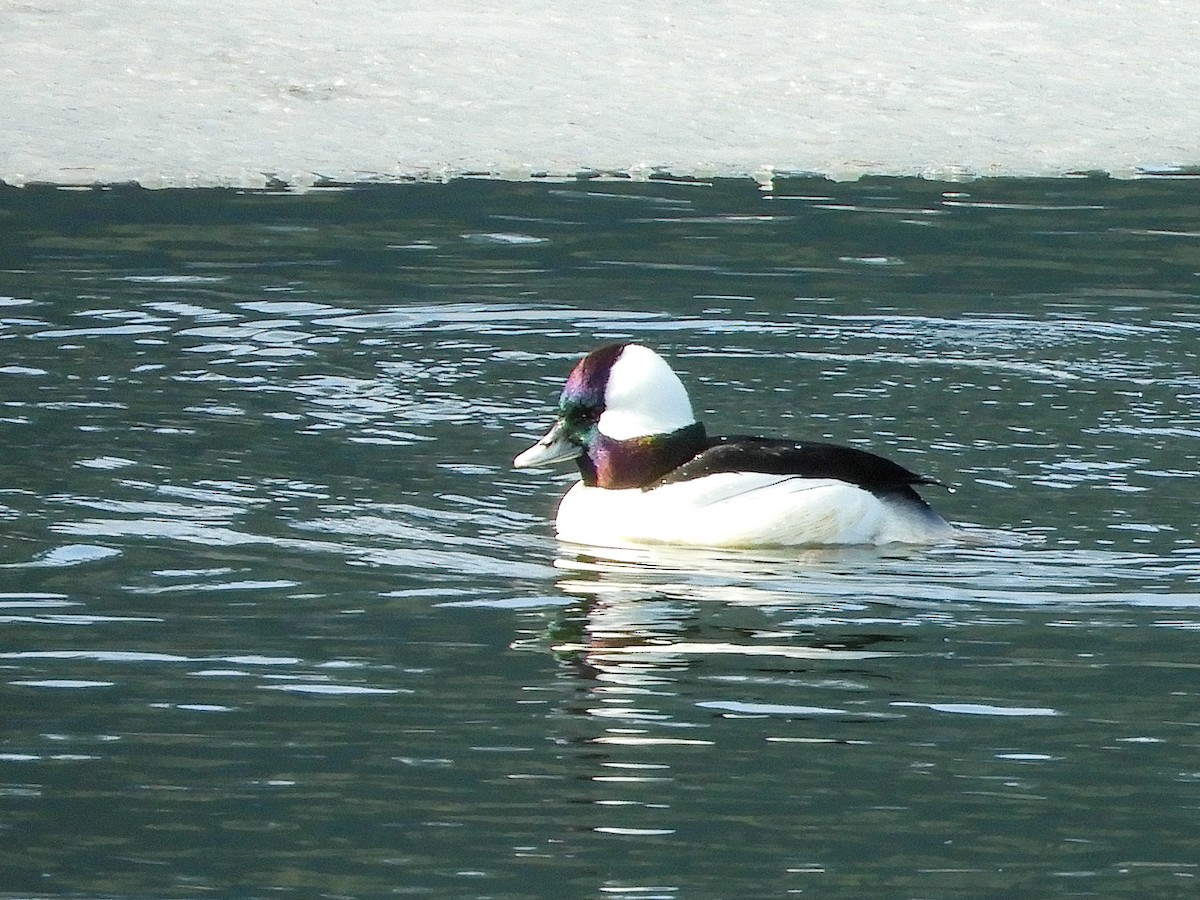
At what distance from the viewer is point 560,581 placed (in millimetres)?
6328

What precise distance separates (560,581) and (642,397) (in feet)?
2.75

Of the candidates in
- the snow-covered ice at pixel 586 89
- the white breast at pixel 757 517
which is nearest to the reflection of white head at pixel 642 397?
the white breast at pixel 757 517

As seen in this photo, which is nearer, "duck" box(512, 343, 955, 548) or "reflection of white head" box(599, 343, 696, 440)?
"duck" box(512, 343, 955, 548)

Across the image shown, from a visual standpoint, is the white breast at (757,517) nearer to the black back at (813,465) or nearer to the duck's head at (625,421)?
the black back at (813,465)

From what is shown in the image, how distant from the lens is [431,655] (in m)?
5.50

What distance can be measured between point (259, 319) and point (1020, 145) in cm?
488

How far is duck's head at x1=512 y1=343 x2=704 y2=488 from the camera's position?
22.9 ft

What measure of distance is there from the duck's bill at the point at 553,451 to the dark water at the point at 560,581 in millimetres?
190

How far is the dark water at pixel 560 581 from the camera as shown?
14.0 ft

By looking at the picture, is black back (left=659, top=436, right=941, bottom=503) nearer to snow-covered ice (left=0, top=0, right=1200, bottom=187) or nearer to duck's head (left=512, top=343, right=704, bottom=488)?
duck's head (left=512, top=343, right=704, bottom=488)

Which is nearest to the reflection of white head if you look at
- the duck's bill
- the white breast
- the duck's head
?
the duck's head

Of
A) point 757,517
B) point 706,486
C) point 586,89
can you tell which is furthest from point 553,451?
point 586,89

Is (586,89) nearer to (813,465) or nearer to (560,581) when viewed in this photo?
(813,465)

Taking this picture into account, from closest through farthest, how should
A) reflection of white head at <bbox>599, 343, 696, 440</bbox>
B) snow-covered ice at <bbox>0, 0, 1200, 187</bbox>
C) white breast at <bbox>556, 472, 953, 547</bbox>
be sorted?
white breast at <bbox>556, 472, 953, 547</bbox> < reflection of white head at <bbox>599, 343, 696, 440</bbox> < snow-covered ice at <bbox>0, 0, 1200, 187</bbox>
